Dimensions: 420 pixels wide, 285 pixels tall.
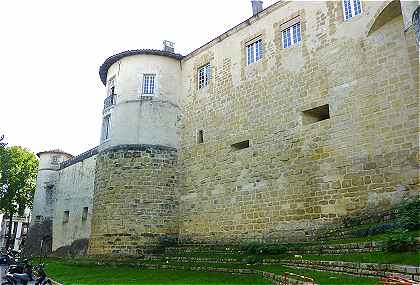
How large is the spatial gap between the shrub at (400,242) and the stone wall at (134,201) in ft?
35.3

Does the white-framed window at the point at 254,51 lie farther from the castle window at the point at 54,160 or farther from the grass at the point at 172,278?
the castle window at the point at 54,160

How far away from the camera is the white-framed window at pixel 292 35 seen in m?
14.3

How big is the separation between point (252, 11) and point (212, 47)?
8.28 ft

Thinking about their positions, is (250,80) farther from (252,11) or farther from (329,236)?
(329,236)

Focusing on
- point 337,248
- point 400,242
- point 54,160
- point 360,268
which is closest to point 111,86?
point 337,248

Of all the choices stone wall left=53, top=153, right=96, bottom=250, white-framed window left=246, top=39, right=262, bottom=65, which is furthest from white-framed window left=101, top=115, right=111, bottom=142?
white-framed window left=246, top=39, right=262, bottom=65

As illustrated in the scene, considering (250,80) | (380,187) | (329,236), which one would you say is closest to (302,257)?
(329,236)

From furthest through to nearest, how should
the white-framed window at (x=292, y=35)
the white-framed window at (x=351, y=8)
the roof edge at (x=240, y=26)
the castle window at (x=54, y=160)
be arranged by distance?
the castle window at (x=54, y=160) < the roof edge at (x=240, y=26) < the white-framed window at (x=292, y=35) < the white-framed window at (x=351, y=8)

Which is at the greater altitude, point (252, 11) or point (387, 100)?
point (252, 11)

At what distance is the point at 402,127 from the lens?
10664 mm

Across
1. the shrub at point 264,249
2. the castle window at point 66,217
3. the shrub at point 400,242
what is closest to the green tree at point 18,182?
the castle window at point 66,217

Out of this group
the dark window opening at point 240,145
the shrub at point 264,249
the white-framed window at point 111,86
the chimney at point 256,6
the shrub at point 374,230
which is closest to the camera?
the shrub at point 374,230

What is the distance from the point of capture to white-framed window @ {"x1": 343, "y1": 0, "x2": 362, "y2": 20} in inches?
492

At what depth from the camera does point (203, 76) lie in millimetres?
18219
